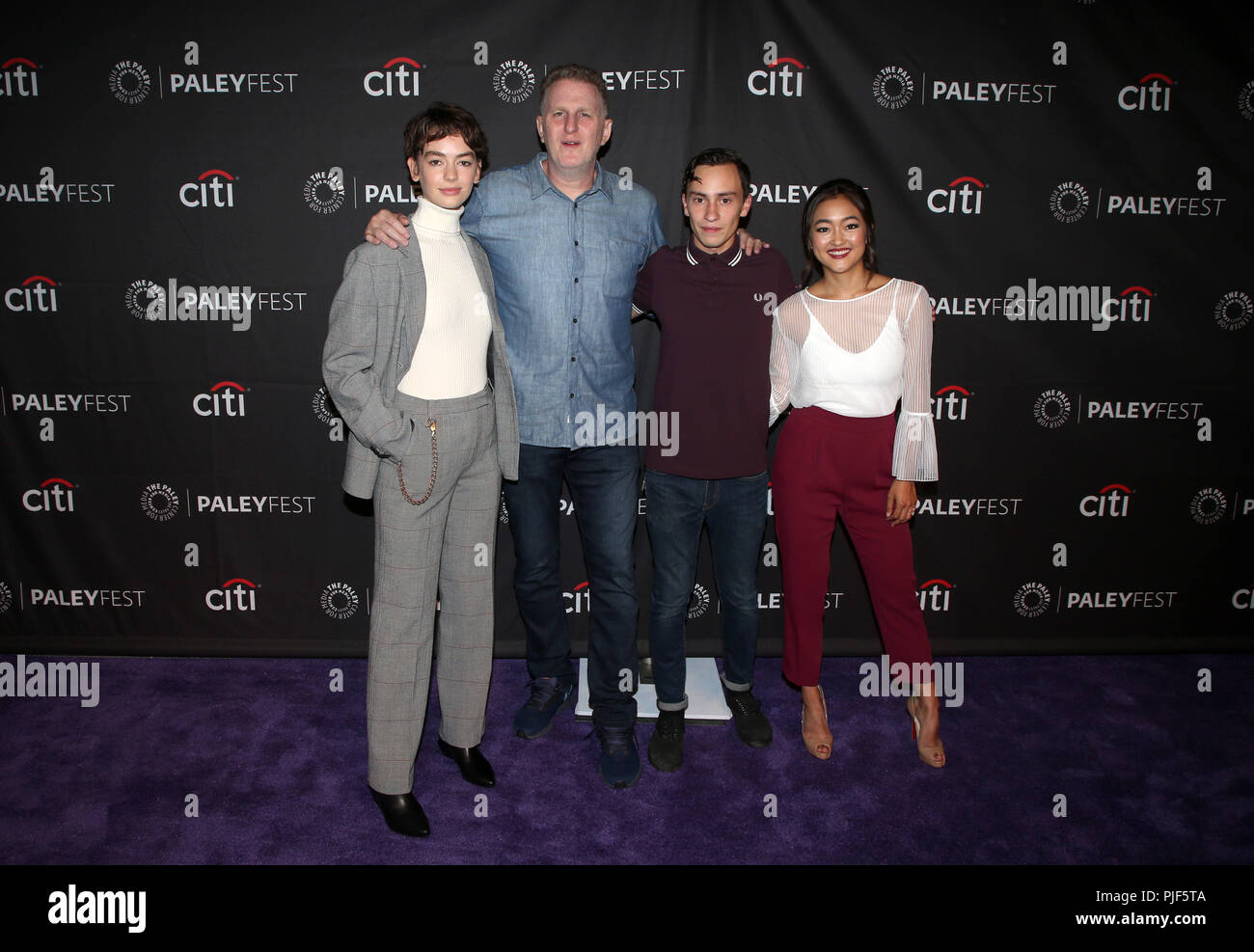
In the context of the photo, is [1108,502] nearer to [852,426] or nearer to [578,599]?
[852,426]

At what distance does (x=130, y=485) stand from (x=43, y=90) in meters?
1.52

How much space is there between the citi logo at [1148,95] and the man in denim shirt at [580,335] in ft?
6.43

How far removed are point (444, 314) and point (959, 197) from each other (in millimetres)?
2125

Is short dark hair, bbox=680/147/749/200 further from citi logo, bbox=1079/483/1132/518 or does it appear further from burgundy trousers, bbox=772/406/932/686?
citi logo, bbox=1079/483/1132/518

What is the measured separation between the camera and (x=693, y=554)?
271 cm

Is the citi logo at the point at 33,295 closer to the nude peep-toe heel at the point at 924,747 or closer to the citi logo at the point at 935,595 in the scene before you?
the nude peep-toe heel at the point at 924,747

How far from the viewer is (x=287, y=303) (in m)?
3.27

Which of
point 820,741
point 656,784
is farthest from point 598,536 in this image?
point 820,741

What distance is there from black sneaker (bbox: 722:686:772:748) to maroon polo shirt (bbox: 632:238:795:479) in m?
0.88

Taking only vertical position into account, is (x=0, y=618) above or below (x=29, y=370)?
below

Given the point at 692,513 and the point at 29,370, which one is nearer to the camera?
the point at 692,513
